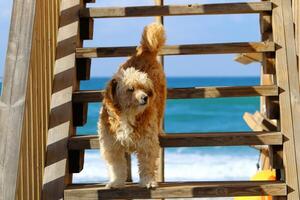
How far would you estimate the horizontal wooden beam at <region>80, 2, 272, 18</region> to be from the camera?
3.95 m

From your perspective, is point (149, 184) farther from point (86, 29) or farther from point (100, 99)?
point (86, 29)

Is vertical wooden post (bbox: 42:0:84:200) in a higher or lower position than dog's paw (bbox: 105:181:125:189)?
higher

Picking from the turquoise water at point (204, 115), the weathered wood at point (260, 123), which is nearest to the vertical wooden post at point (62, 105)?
the weathered wood at point (260, 123)

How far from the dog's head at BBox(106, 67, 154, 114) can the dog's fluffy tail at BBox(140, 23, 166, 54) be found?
26cm

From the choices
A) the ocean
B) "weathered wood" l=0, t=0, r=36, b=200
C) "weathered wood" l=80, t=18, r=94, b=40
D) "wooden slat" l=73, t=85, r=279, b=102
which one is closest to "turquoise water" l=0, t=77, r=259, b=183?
the ocean

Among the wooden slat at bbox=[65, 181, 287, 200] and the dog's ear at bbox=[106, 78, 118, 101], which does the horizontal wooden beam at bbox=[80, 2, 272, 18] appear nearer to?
the dog's ear at bbox=[106, 78, 118, 101]

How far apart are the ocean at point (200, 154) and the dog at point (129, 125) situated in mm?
10160

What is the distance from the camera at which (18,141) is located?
108 inches

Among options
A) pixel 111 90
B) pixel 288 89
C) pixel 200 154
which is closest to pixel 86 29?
pixel 111 90

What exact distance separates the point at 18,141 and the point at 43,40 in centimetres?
99

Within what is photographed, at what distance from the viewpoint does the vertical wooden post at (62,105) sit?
3.42m

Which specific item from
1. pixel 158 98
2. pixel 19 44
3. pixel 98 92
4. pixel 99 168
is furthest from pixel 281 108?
pixel 99 168

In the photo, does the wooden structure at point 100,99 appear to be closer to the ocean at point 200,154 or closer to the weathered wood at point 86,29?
the weathered wood at point 86,29

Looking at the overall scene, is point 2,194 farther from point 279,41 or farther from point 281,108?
point 279,41
